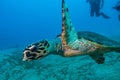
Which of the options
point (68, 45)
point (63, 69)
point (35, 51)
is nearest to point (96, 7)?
point (63, 69)

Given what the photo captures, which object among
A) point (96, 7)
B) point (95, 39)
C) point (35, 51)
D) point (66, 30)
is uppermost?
point (96, 7)

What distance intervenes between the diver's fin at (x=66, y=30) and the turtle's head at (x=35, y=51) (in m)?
0.36

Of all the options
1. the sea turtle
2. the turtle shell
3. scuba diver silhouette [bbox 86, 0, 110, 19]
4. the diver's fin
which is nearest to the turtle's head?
the sea turtle

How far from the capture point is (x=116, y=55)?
7.50 m

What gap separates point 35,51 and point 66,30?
674 mm

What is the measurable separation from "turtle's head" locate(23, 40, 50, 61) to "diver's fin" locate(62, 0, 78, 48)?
362 millimetres

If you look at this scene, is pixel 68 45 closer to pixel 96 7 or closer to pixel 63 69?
pixel 63 69

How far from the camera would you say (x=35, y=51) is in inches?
165

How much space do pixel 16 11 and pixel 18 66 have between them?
9088 centimetres

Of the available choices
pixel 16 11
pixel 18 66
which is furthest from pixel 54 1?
pixel 18 66

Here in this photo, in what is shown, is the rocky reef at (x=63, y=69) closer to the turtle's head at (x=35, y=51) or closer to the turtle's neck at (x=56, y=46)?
the turtle's neck at (x=56, y=46)

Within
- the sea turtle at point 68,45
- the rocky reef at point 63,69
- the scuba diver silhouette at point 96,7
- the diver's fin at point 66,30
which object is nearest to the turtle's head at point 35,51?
the sea turtle at point 68,45

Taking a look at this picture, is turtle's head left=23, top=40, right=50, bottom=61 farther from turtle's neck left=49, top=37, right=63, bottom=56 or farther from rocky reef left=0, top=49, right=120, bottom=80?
rocky reef left=0, top=49, right=120, bottom=80

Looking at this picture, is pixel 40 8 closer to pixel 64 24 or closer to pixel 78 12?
pixel 78 12
